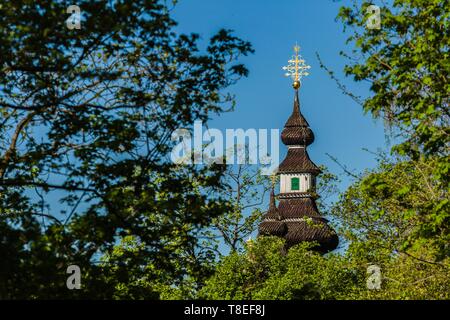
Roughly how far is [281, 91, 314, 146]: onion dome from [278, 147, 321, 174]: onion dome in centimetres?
94

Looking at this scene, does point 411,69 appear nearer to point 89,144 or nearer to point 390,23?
point 390,23

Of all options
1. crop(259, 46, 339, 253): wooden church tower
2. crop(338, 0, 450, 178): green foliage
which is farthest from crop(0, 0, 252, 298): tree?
crop(259, 46, 339, 253): wooden church tower

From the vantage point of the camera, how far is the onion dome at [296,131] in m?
102

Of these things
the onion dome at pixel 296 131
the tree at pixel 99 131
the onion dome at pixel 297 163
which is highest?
the onion dome at pixel 296 131

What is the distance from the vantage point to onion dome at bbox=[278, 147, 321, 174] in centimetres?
10169

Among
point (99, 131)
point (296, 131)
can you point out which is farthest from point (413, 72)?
point (296, 131)

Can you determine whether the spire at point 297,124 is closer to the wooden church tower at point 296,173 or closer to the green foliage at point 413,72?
the wooden church tower at point 296,173

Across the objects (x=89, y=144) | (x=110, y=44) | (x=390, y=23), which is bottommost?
(x=89, y=144)

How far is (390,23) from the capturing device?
2405cm

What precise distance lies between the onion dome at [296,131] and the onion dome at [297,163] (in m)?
0.94

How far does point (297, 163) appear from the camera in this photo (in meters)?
103

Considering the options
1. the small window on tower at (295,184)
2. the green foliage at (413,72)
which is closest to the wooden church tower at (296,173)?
the small window on tower at (295,184)
